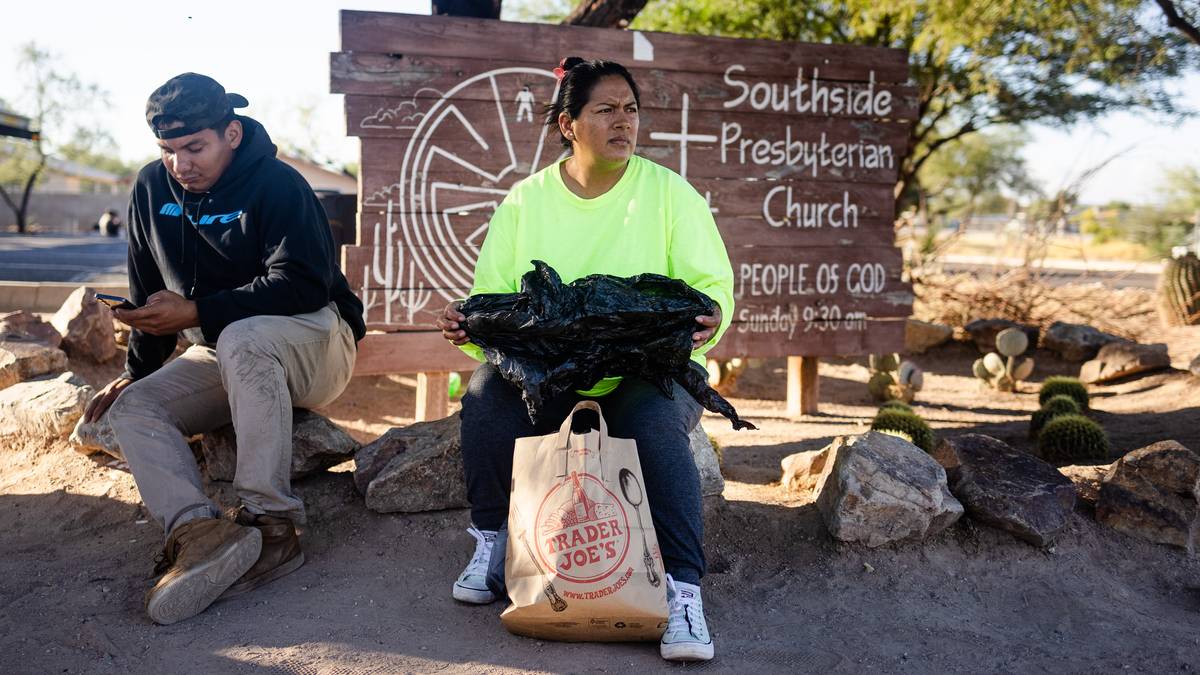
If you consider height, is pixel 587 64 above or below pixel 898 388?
above

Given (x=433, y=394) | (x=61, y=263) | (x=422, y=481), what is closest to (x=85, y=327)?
(x=433, y=394)

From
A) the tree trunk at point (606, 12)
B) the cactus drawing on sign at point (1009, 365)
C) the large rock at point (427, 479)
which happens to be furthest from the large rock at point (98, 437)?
the cactus drawing on sign at point (1009, 365)

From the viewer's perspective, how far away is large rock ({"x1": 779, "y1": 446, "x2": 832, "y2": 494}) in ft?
13.1

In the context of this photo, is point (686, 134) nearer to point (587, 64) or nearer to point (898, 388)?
point (587, 64)

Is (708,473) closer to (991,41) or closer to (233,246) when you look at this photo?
(233,246)

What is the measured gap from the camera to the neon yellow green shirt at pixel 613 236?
314 centimetres

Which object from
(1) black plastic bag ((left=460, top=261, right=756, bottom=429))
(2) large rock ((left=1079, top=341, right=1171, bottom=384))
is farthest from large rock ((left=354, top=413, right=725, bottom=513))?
(2) large rock ((left=1079, top=341, right=1171, bottom=384))

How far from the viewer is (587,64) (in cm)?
322

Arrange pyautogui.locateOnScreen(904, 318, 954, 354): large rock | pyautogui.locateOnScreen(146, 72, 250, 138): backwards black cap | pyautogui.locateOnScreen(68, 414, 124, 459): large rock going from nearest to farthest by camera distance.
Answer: pyautogui.locateOnScreen(146, 72, 250, 138): backwards black cap, pyautogui.locateOnScreen(68, 414, 124, 459): large rock, pyautogui.locateOnScreen(904, 318, 954, 354): large rock

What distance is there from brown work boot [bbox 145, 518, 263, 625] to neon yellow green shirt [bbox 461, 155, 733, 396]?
3.14ft

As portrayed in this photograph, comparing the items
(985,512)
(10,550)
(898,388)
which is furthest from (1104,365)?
(10,550)

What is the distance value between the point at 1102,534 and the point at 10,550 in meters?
4.04

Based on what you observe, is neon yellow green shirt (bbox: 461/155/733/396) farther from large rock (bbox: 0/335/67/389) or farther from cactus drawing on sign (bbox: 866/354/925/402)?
cactus drawing on sign (bbox: 866/354/925/402)

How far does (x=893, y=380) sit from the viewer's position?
7.80 metres
